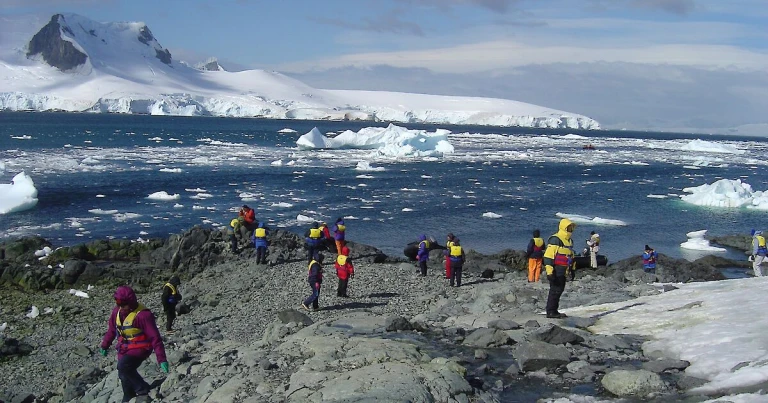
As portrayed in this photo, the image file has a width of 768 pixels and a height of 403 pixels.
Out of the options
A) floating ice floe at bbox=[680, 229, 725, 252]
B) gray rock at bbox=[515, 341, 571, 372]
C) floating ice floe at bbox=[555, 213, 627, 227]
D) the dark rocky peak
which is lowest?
floating ice floe at bbox=[680, 229, 725, 252]

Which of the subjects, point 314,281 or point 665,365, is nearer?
point 665,365

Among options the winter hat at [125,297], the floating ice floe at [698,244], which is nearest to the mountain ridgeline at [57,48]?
the floating ice floe at [698,244]

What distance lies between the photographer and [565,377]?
742 cm

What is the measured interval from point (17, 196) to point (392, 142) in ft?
142

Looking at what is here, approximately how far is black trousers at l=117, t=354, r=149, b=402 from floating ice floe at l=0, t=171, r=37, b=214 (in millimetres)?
25516

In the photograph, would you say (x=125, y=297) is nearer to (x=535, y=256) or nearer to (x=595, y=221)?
(x=535, y=256)

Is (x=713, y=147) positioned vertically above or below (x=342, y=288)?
above

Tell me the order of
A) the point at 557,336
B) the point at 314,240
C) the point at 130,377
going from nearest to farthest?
the point at 130,377, the point at 557,336, the point at 314,240

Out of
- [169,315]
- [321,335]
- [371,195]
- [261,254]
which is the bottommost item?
[371,195]

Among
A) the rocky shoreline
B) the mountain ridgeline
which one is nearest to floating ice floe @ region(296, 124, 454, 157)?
the rocky shoreline

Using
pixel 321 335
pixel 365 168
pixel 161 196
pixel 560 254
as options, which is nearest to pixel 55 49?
pixel 365 168

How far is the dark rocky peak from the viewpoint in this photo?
188750 mm

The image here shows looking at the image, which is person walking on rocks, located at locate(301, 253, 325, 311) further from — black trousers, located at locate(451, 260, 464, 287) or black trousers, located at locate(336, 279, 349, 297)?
black trousers, located at locate(451, 260, 464, 287)

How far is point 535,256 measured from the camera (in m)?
15.3
